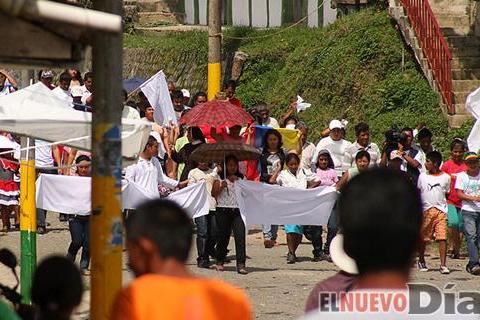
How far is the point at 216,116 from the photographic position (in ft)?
57.5

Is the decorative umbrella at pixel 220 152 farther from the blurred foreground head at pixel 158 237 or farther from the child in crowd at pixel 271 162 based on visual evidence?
the blurred foreground head at pixel 158 237

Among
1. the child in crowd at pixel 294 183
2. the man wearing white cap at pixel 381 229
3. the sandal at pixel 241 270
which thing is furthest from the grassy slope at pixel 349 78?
the man wearing white cap at pixel 381 229

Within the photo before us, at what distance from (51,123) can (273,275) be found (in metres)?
3.99

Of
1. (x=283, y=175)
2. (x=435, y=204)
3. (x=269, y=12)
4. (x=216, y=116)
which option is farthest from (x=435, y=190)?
(x=269, y=12)

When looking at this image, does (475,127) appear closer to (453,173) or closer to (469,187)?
(453,173)

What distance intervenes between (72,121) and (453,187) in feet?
18.1

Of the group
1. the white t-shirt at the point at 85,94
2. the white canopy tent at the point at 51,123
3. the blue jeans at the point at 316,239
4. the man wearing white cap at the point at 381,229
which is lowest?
the blue jeans at the point at 316,239

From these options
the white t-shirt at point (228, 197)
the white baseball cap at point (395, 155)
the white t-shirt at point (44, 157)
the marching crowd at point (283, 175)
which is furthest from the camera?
the white t-shirt at point (44, 157)

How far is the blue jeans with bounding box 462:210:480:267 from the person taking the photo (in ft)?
49.7

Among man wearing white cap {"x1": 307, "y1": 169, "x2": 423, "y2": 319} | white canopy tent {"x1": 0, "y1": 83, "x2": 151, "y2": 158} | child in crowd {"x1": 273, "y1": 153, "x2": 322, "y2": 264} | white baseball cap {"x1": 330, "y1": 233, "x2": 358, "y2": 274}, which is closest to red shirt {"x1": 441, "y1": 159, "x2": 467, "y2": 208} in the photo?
child in crowd {"x1": 273, "y1": 153, "x2": 322, "y2": 264}

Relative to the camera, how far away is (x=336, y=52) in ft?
78.2

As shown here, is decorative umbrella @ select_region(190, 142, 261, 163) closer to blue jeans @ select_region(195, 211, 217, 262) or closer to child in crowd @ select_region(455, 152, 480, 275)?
blue jeans @ select_region(195, 211, 217, 262)

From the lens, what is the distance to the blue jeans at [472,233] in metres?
15.2

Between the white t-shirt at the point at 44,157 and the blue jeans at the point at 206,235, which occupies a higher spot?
the white t-shirt at the point at 44,157
